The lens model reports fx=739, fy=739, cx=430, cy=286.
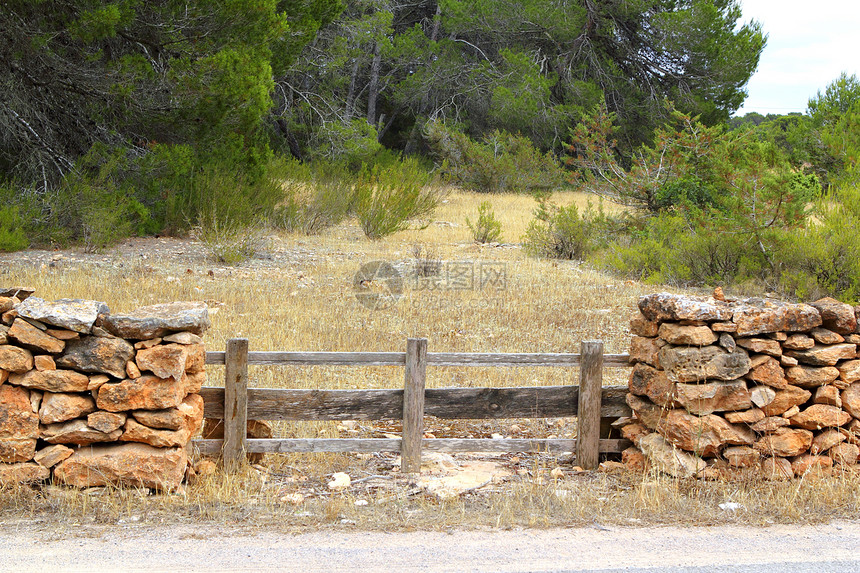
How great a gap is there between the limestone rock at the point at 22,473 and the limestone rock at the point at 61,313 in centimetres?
85

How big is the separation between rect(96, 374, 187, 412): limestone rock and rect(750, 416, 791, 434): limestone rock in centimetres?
391

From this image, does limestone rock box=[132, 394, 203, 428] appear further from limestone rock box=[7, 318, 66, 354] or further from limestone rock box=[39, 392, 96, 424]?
limestone rock box=[7, 318, 66, 354]

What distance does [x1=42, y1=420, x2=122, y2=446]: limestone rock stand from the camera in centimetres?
442

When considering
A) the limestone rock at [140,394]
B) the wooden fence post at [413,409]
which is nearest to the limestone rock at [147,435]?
the limestone rock at [140,394]

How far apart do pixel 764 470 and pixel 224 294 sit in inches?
274

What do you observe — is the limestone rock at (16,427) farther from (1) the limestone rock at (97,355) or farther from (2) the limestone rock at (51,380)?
(1) the limestone rock at (97,355)

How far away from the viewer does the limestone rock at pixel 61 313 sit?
14.3 feet

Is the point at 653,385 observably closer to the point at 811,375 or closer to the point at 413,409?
the point at 811,375

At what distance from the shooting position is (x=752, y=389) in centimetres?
518

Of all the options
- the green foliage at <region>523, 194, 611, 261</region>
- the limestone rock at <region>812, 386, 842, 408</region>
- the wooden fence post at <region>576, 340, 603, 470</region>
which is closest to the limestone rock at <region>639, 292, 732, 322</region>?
the wooden fence post at <region>576, 340, 603, 470</region>

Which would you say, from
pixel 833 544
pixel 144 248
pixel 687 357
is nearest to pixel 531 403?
pixel 687 357

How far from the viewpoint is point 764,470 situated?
5.13m

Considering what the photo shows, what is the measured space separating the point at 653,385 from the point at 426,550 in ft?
7.27

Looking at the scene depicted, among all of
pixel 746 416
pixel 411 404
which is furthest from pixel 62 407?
pixel 746 416
